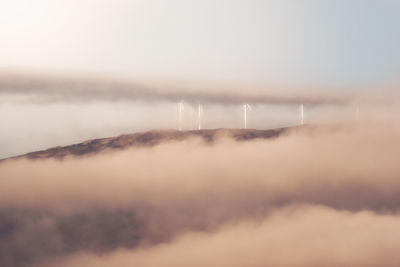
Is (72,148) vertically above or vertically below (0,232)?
above

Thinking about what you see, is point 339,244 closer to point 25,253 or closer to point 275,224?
point 275,224

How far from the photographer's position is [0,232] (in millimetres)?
122562

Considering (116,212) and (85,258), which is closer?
(85,258)

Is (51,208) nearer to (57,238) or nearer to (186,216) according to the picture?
(57,238)

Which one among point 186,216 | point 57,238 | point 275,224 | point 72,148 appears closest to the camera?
point 57,238

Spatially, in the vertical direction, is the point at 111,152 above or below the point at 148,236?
above

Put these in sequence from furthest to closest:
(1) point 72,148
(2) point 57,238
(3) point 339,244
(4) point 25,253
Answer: (1) point 72,148 → (2) point 57,238 → (4) point 25,253 → (3) point 339,244

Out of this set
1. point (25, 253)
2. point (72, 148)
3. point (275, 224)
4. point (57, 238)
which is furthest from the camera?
point (72, 148)

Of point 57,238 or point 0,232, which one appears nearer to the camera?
point 57,238

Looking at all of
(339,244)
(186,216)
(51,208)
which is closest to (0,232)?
(51,208)

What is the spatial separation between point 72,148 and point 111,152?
54.5ft

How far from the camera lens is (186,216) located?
131000mm

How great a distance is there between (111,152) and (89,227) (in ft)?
229

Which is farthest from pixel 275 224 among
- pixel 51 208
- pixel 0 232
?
pixel 0 232
